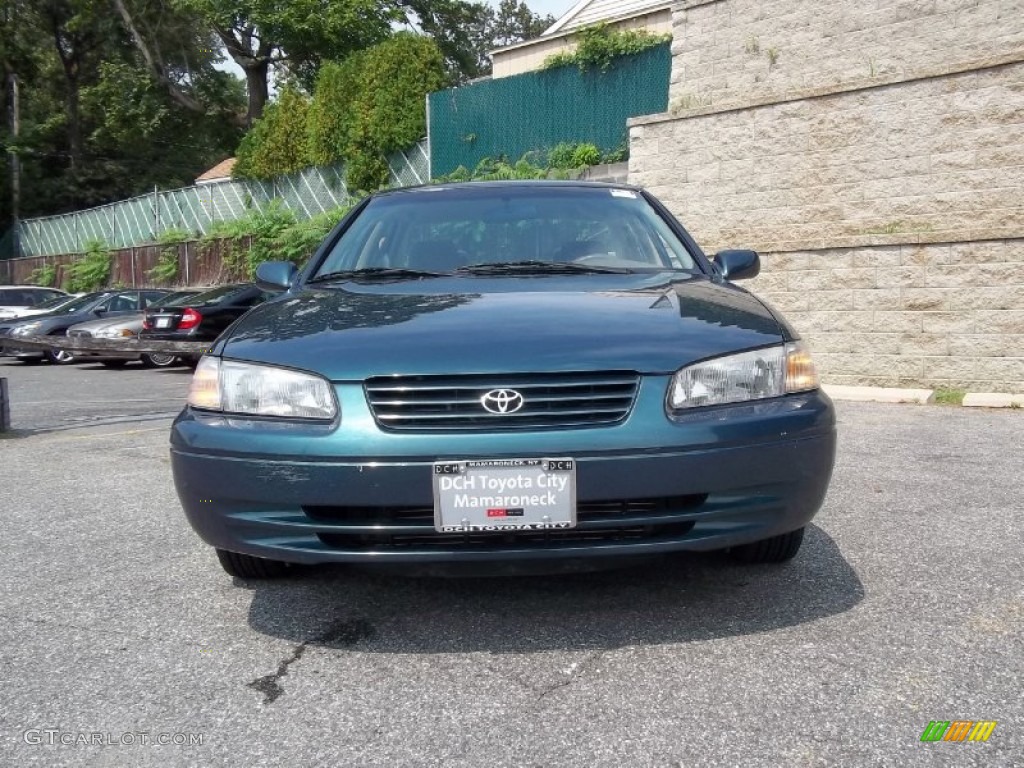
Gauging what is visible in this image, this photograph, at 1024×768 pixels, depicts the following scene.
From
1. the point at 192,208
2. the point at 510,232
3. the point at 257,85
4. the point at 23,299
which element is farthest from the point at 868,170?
the point at 257,85

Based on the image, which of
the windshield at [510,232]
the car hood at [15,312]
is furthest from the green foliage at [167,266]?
the windshield at [510,232]

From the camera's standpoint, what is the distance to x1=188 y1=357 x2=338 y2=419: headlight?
8.89 ft

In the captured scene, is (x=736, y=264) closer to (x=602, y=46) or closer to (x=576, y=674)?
(x=576, y=674)

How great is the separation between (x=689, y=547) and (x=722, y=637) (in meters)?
0.33

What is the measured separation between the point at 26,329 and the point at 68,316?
2.40 feet

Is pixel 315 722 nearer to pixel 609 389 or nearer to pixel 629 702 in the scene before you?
pixel 629 702

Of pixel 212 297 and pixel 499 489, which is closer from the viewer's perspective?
pixel 499 489

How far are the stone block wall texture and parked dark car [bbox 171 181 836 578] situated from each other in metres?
6.37

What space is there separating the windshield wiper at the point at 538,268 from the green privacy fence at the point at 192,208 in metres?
12.7

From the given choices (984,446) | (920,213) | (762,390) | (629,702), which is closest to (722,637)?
(629,702)

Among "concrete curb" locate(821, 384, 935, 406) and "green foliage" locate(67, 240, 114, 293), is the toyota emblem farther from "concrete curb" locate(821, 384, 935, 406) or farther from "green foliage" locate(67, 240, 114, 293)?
"green foliage" locate(67, 240, 114, 293)

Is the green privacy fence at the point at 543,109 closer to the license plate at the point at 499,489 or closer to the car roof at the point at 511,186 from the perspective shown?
the car roof at the point at 511,186

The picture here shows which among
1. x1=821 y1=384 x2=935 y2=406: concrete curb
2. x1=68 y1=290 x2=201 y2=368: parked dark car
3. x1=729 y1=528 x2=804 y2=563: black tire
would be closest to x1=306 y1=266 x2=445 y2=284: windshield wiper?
x1=729 y1=528 x2=804 y2=563: black tire

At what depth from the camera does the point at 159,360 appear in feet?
49.2
